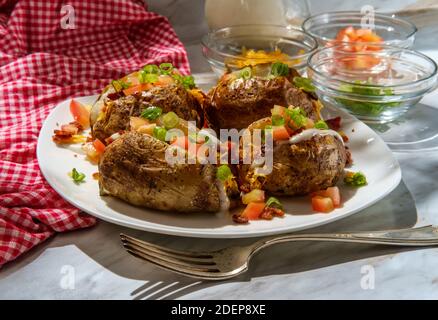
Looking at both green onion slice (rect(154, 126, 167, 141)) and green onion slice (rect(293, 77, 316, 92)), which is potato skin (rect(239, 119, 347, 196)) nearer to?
green onion slice (rect(154, 126, 167, 141))

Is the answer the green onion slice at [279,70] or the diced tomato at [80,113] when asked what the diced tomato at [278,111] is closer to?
the green onion slice at [279,70]

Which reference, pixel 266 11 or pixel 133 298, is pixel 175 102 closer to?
pixel 133 298

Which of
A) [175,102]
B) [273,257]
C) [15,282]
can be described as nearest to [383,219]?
[273,257]

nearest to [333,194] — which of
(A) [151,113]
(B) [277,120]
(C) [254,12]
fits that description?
(B) [277,120]

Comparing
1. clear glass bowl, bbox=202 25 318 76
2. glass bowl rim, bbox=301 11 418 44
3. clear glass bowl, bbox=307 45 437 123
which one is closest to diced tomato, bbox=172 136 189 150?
clear glass bowl, bbox=307 45 437 123

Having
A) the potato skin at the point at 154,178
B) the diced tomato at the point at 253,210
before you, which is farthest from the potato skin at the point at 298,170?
the potato skin at the point at 154,178

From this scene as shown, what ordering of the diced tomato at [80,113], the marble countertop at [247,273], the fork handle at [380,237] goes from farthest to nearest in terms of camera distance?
the diced tomato at [80,113] < the fork handle at [380,237] < the marble countertop at [247,273]
